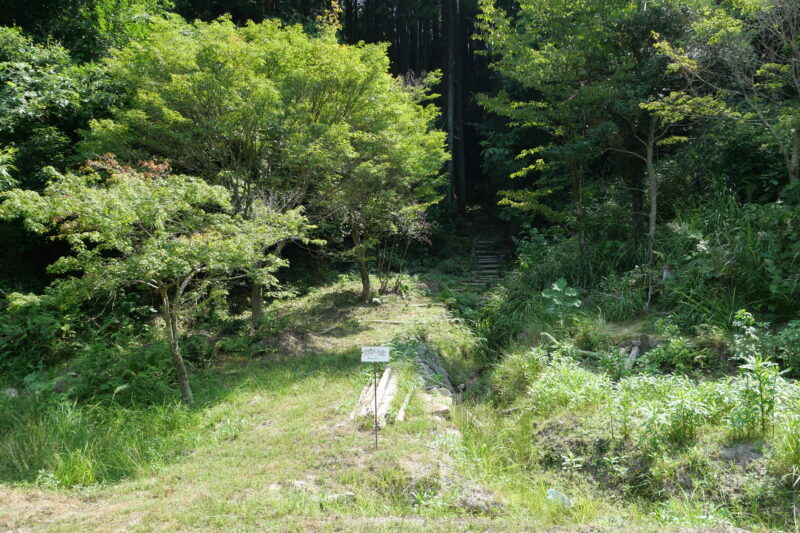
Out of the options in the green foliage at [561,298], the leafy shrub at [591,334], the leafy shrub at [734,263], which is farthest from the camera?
the green foliage at [561,298]

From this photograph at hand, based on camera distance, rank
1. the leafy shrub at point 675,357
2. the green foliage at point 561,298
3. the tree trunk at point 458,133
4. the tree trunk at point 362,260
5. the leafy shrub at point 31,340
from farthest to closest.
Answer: the tree trunk at point 458,133, the tree trunk at point 362,260, the green foliage at point 561,298, the leafy shrub at point 31,340, the leafy shrub at point 675,357

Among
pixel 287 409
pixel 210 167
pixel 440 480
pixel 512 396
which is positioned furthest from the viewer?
pixel 210 167

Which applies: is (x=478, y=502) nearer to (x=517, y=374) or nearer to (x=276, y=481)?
(x=276, y=481)

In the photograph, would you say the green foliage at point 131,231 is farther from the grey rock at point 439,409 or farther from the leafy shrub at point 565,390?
the leafy shrub at point 565,390

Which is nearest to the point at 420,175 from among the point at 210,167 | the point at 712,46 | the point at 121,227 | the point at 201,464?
the point at 210,167

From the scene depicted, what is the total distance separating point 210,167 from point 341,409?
16.7 feet

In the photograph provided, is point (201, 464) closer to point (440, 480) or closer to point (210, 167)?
point (440, 480)

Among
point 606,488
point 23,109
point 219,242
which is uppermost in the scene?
point 23,109

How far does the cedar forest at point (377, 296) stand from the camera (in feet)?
12.1

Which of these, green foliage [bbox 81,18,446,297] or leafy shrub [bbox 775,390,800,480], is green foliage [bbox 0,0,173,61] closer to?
green foliage [bbox 81,18,446,297]

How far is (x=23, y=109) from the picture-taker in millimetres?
7566

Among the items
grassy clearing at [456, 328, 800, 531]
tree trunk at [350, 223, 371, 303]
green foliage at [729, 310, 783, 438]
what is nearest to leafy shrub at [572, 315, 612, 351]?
grassy clearing at [456, 328, 800, 531]

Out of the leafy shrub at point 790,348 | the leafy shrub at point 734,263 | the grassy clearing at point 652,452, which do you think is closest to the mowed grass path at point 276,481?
the grassy clearing at point 652,452

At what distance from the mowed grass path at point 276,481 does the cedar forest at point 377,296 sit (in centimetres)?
3
